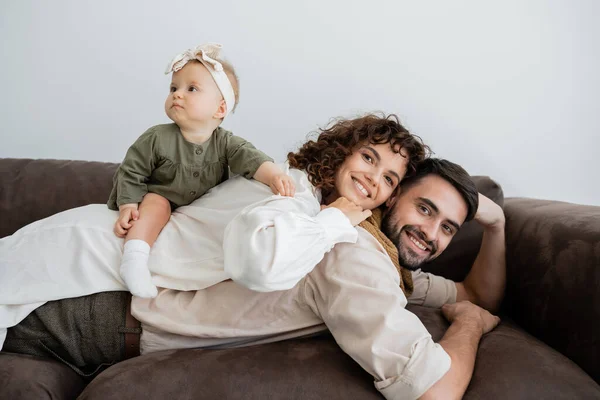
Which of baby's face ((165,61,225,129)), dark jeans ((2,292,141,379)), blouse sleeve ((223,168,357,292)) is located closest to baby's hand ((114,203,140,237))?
dark jeans ((2,292,141,379))

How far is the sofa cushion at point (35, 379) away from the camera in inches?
51.0

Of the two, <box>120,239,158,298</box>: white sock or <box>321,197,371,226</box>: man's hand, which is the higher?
<box>321,197,371,226</box>: man's hand

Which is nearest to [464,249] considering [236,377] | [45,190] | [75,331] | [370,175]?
[370,175]

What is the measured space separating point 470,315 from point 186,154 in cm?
110

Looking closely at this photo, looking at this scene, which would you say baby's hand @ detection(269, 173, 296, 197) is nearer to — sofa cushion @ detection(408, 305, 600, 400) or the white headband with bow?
the white headband with bow

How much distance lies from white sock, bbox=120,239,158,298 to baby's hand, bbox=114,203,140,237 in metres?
0.09

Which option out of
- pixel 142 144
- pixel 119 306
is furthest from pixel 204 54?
pixel 119 306

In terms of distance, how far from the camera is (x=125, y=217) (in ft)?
5.27

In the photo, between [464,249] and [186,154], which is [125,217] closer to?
[186,154]

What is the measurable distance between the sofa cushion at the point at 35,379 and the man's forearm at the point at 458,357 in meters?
0.95

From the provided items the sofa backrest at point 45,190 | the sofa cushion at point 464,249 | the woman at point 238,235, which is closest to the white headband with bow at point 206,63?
the woman at point 238,235

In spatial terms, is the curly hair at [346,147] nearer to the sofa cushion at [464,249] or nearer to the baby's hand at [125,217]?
the sofa cushion at [464,249]

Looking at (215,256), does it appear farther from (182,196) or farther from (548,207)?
(548,207)

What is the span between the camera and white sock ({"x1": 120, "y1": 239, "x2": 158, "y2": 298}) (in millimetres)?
1446
